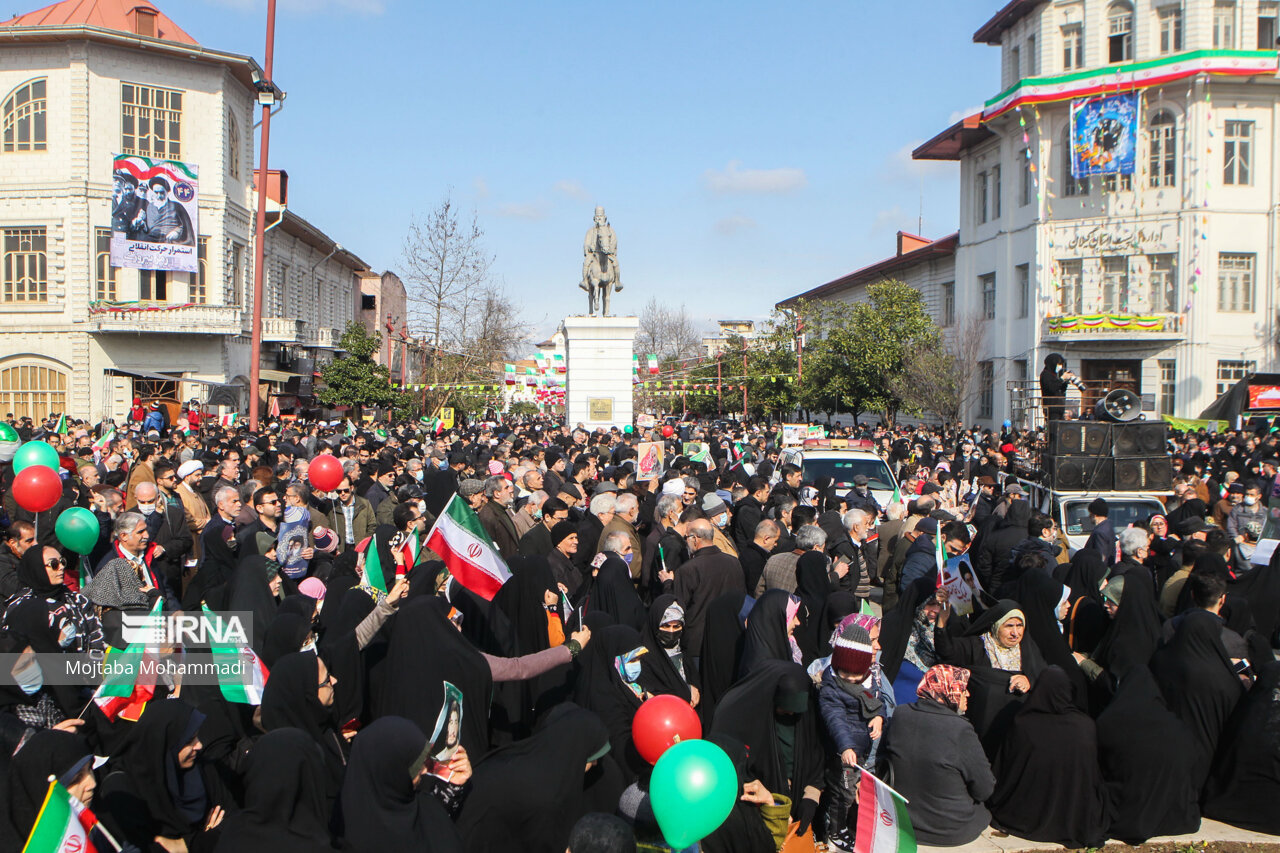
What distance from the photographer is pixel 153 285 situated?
32.4 meters

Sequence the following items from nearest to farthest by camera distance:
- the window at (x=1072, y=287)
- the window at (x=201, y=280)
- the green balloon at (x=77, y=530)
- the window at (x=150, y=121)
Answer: the green balloon at (x=77, y=530), the window at (x=150, y=121), the window at (x=201, y=280), the window at (x=1072, y=287)

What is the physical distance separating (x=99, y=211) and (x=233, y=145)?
5.05 metres

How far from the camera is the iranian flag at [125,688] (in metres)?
4.72

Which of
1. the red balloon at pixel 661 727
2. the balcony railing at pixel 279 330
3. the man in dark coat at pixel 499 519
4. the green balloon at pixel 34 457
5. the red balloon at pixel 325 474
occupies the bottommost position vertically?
the red balloon at pixel 661 727

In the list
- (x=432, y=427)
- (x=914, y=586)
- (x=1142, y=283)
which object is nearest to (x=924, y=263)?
(x=1142, y=283)

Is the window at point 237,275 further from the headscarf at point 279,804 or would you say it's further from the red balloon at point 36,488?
the headscarf at point 279,804

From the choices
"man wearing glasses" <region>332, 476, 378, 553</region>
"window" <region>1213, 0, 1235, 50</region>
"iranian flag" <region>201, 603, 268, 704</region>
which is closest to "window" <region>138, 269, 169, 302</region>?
"man wearing glasses" <region>332, 476, 378, 553</region>

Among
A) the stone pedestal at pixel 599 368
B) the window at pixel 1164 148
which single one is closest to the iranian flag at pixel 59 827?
the stone pedestal at pixel 599 368

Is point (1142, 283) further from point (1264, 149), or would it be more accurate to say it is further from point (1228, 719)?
point (1228, 719)

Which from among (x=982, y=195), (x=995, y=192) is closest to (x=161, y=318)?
(x=995, y=192)

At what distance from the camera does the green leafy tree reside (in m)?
29.9

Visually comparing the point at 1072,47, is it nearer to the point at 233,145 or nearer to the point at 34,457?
the point at 233,145

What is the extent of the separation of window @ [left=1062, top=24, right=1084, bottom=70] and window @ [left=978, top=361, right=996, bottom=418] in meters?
10.3

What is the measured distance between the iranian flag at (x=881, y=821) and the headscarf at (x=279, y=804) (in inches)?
85.5
